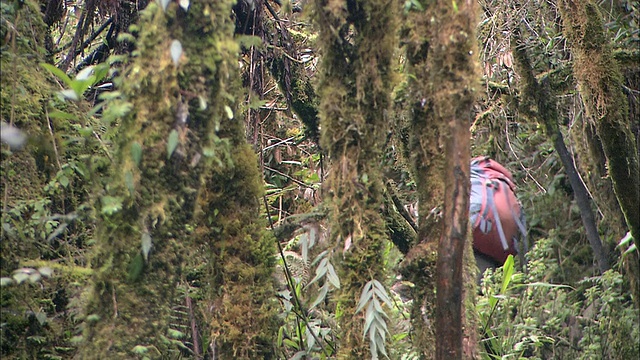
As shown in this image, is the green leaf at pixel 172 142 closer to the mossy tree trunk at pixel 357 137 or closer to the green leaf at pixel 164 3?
the green leaf at pixel 164 3

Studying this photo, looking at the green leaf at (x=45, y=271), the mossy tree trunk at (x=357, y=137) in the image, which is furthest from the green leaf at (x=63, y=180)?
the mossy tree trunk at (x=357, y=137)

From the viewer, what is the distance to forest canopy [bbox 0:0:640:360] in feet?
→ 6.98

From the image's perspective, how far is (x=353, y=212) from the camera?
2.49m

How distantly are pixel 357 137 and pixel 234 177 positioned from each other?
0.55 m

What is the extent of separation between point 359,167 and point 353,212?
0.15 m

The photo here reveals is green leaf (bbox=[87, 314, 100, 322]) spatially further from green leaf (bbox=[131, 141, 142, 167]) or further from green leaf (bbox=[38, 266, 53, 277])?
green leaf (bbox=[131, 141, 142, 167])

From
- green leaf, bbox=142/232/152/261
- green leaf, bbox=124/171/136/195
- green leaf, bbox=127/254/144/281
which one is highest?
green leaf, bbox=124/171/136/195

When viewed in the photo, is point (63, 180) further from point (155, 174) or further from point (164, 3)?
point (164, 3)

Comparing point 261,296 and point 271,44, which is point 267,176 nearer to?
point 271,44

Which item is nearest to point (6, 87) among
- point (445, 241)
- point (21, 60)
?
point (21, 60)

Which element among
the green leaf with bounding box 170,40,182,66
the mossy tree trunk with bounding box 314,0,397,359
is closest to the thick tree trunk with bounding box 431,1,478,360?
the mossy tree trunk with bounding box 314,0,397,359

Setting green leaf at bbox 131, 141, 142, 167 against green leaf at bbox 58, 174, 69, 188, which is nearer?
green leaf at bbox 131, 141, 142, 167

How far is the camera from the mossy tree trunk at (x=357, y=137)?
247cm

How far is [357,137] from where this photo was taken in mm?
2488
